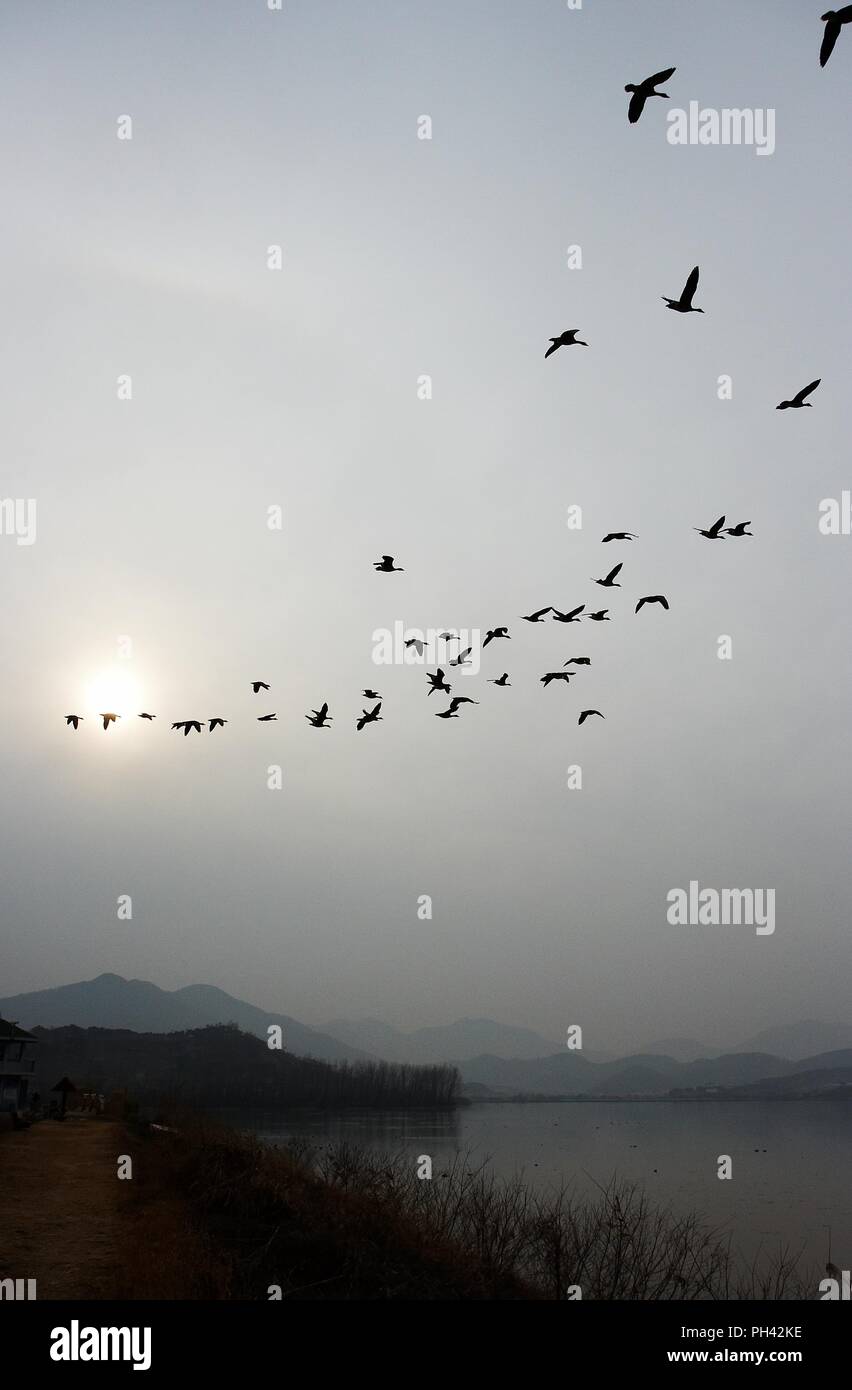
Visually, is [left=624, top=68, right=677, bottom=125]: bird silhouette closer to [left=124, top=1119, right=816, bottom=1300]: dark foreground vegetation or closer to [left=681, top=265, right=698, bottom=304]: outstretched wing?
[left=681, top=265, right=698, bottom=304]: outstretched wing

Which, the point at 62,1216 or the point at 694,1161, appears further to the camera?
the point at 694,1161

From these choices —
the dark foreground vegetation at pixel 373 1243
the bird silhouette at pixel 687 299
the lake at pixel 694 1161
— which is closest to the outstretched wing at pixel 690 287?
the bird silhouette at pixel 687 299

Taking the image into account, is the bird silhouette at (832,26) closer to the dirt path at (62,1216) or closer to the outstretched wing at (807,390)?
the outstretched wing at (807,390)

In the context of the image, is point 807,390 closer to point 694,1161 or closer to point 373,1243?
point 373,1243

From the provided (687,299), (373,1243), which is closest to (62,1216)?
(373,1243)
